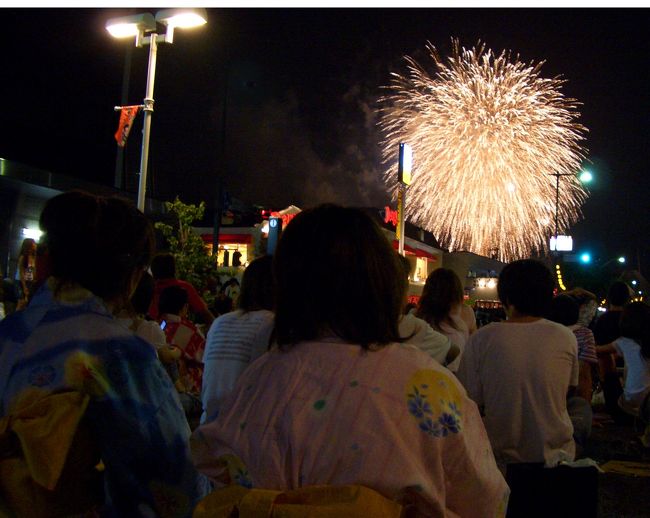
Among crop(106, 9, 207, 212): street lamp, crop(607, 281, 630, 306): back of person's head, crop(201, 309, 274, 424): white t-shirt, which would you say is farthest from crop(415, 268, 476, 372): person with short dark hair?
crop(106, 9, 207, 212): street lamp

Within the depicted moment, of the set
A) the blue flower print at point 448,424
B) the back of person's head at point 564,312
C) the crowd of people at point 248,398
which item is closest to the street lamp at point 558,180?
the back of person's head at point 564,312

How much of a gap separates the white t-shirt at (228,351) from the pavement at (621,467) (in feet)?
10.9

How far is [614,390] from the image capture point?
9188mm

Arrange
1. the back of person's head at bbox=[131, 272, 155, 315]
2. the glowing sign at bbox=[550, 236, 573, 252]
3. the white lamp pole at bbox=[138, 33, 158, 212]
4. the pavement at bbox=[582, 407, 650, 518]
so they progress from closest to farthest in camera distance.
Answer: the back of person's head at bbox=[131, 272, 155, 315] < the pavement at bbox=[582, 407, 650, 518] < the white lamp pole at bbox=[138, 33, 158, 212] < the glowing sign at bbox=[550, 236, 573, 252]

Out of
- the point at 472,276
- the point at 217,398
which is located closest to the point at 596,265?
the point at 472,276

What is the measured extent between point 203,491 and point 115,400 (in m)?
0.39

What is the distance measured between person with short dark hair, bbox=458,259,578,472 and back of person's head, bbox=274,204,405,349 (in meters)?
1.65

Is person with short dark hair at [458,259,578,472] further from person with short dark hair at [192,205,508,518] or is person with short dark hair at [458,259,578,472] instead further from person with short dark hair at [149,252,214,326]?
person with short dark hair at [149,252,214,326]

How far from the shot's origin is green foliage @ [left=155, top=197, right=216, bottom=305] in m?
15.9

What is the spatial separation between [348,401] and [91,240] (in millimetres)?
960

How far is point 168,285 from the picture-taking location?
609 cm

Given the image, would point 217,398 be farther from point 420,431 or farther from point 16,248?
point 16,248

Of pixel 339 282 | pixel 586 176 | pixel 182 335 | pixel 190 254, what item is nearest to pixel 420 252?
pixel 586 176

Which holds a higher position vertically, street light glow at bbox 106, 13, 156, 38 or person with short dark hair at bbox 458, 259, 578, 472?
street light glow at bbox 106, 13, 156, 38
